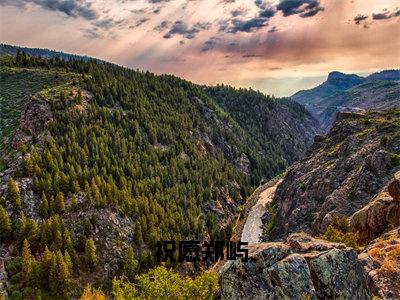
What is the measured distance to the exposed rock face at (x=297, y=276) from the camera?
4475 cm

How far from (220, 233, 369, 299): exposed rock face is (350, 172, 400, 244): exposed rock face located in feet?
114

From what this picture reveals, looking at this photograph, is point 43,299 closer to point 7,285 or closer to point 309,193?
point 7,285

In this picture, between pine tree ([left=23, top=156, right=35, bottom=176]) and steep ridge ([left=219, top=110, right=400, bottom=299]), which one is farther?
pine tree ([left=23, top=156, right=35, bottom=176])

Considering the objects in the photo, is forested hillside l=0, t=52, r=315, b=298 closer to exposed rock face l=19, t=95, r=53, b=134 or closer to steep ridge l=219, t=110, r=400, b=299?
exposed rock face l=19, t=95, r=53, b=134

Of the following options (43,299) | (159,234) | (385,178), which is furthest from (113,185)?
(385,178)

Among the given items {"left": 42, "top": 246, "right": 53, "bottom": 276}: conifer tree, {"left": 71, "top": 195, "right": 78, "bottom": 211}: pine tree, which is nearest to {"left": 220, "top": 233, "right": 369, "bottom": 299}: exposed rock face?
{"left": 42, "top": 246, "right": 53, "bottom": 276}: conifer tree

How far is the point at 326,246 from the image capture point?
49.8 metres

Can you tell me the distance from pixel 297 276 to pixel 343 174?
98182 mm

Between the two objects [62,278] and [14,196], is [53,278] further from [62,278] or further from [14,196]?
[14,196]

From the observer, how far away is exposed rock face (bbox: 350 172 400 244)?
7773 cm

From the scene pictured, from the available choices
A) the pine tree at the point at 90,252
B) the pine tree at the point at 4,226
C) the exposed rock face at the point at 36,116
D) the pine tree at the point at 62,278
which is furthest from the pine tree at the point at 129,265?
the exposed rock face at the point at 36,116

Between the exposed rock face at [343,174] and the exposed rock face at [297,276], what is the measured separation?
3826cm

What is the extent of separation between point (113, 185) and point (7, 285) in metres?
51.8

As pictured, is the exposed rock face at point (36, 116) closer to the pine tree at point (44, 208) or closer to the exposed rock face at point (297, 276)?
the pine tree at point (44, 208)
